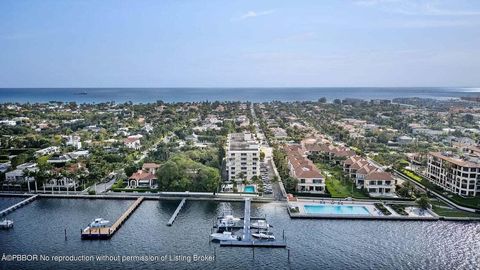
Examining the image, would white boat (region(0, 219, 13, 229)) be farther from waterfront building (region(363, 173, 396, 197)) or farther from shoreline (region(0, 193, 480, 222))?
waterfront building (region(363, 173, 396, 197))

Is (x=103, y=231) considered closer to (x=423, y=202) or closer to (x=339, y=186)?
(x=339, y=186)

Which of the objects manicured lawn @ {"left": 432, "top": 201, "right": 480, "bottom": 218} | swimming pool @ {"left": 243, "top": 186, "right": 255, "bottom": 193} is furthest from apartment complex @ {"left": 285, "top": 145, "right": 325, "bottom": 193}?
manicured lawn @ {"left": 432, "top": 201, "right": 480, "bottom": 218}

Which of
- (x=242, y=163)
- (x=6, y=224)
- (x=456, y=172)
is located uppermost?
(x=456, y=172)

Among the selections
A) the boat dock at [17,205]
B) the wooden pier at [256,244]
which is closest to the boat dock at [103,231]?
the wooden pier at [256,244]

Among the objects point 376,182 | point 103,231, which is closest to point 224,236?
point 103,231

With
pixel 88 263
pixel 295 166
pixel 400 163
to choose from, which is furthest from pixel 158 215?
pixel 400 163

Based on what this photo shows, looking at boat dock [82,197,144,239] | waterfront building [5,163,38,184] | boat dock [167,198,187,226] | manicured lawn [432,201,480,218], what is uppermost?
waterfront building [5,163,38,184]
